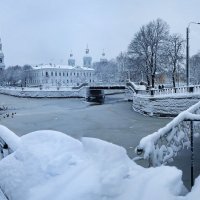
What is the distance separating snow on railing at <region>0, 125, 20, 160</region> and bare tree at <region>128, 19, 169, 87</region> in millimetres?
41395

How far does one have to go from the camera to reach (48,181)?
401cm

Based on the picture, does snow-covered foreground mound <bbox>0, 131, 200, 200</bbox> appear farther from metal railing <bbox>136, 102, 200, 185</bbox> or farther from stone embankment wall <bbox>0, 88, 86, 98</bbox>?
stone embankment wall <bbox>0, 88, 86, 98</bbox>

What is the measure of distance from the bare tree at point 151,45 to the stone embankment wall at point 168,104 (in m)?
16.1

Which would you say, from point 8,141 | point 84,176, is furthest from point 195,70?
point 84,176

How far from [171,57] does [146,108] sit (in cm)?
1948

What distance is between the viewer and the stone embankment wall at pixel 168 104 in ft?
91.9

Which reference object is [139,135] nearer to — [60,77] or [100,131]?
[100,131]

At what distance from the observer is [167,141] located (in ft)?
23.7

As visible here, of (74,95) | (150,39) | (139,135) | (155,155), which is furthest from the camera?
(74,95)

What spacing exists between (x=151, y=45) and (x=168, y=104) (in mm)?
19254

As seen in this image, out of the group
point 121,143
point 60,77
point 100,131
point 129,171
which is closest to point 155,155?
point 129,171

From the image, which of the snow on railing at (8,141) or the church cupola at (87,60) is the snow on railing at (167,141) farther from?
the church cupola at (87,60)

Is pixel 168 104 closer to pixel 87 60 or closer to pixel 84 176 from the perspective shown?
pixel 84 176

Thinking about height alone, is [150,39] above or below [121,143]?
above
